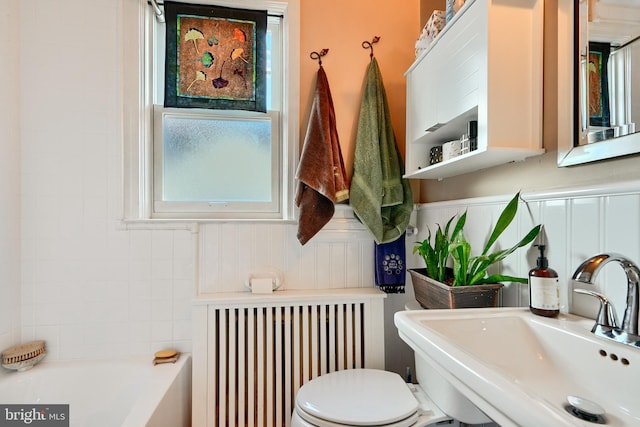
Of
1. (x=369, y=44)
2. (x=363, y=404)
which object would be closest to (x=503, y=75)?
(x=369, y=44)

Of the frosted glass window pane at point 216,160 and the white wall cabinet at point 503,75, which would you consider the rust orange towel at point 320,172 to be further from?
the white wall cabinet at point 503,75

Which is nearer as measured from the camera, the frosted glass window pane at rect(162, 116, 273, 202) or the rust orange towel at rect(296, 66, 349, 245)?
the rust orange towel at rect(296, 66, 349, 245)

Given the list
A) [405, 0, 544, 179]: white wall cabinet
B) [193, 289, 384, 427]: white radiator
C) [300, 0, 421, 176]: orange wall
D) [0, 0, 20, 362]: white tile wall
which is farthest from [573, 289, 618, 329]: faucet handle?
[0, 0, 20, 362]: white tile wall

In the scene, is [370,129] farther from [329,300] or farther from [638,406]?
[638,406]

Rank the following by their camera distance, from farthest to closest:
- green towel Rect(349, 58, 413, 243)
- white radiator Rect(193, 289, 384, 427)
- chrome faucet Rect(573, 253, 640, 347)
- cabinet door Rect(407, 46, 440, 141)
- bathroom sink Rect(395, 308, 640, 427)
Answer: green towel Rect(349, 58, 413, 243)
white radiator Rect(193, 289, 384, 427)
cabinet door Rect(407, 46, 440, 141)
chrome faucet Rect(573, 253, 640, 347)
bathroom sink Rect(395, 308, 640, 427)

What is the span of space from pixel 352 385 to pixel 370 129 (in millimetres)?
1107

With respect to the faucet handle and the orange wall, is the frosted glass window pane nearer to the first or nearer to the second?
→ the orange wall

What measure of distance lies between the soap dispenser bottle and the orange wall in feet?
3.22

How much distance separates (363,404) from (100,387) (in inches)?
45.2

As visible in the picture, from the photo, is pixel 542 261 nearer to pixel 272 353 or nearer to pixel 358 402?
pixel 358 402

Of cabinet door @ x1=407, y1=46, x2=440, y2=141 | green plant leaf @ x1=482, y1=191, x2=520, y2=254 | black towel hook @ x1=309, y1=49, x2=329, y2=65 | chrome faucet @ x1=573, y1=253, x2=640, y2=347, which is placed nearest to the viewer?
chrome faucet @ x1=573, y1=253, x2=640, y2=347

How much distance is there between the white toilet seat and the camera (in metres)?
1.03
